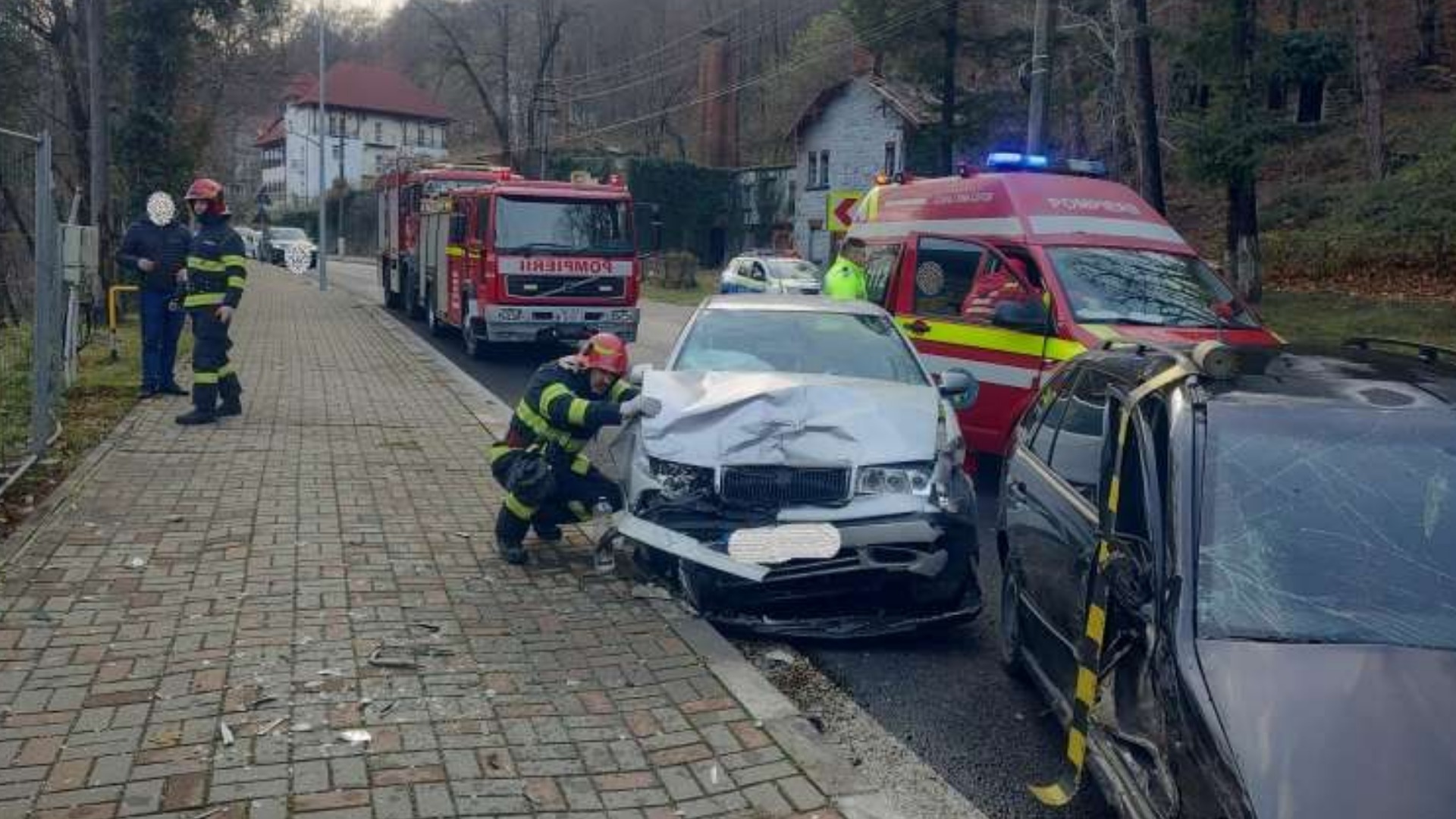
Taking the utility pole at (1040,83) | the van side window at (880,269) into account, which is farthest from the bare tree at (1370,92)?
the van side window at (880,269)

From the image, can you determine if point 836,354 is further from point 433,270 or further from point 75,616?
point 433,270

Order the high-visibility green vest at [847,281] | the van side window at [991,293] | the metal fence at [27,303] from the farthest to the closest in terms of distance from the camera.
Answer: the high-visibility green vest at [847,281] < the van side window at [991,293] < the metal fence at [27,303]

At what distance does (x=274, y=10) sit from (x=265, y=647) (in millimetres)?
25777

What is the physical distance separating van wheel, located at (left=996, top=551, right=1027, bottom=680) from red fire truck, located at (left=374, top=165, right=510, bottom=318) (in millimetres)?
16630

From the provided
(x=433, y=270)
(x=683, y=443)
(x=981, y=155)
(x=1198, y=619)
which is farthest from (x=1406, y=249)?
(x=1198, y=619)

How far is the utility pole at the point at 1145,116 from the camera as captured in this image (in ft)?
76.6

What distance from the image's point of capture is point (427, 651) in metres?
5.56

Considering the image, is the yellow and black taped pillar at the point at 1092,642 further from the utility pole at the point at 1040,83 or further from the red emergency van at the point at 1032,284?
the utility pole at the point at 1040,83

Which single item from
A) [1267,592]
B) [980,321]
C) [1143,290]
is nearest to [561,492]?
[980,321]

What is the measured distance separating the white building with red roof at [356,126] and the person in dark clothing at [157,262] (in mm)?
86630

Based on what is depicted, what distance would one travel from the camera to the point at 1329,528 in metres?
3.88

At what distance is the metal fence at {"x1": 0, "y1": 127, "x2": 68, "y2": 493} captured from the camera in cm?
889

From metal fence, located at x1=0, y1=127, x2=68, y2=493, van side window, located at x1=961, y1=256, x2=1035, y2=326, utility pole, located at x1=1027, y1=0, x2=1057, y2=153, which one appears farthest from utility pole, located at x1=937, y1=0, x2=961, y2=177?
metal fence, located at x1=0, y1=127, x2=68, y2=493

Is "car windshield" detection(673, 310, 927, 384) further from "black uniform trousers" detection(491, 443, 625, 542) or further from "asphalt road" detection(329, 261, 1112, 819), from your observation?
"asphalt road" detection(329, 261, 1112, 819)
